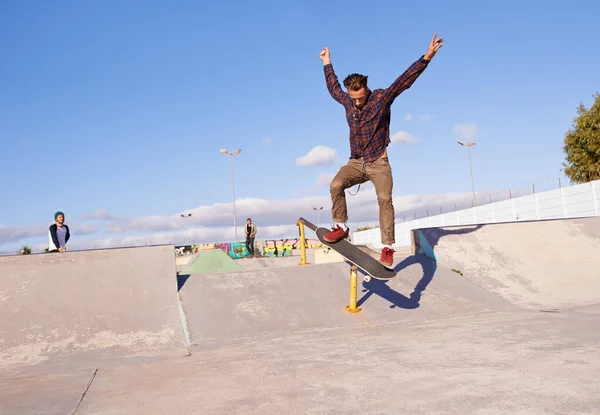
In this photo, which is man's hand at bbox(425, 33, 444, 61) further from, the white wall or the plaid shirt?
the white wall

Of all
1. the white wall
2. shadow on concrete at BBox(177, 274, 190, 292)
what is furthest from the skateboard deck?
the white wall

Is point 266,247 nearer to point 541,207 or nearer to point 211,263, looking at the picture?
point 541,207

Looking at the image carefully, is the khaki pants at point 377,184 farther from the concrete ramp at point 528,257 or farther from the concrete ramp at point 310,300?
the concrete ramp at point 528,257

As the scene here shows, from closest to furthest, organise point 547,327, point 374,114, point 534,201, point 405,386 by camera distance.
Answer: point 405,386
point 547,327
point 374,114
point 534,201

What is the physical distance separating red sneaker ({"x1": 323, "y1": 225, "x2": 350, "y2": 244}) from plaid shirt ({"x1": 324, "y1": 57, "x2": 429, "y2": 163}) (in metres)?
0.91

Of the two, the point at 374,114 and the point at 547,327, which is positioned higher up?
the point at 374,114

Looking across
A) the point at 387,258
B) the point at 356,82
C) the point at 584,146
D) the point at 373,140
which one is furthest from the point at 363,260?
the point at 584,146

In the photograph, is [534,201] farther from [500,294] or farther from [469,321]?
[469,321]

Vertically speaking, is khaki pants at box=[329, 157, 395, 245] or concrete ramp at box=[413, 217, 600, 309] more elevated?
khaki pants at box=[329, 157, 395, 245]

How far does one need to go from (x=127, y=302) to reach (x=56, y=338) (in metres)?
0.90

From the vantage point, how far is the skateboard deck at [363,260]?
18.2 feet

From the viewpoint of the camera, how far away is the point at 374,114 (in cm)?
555

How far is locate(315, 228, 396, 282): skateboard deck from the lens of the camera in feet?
18.2

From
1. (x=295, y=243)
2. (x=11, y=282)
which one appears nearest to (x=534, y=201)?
(x=295, y=243)
